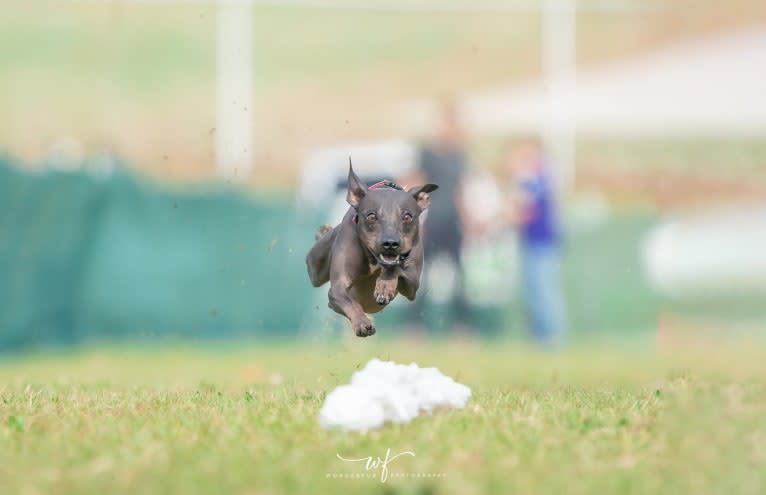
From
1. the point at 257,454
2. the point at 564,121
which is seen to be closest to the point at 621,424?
the point at 257,454

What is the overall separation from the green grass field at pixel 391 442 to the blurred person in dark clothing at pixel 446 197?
667cm

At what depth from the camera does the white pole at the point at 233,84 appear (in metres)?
17.0

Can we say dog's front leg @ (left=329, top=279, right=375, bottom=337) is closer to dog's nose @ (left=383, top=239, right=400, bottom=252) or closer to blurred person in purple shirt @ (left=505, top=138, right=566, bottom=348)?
dog's nose @ (left=383, top=239, right=400, bottom=252)

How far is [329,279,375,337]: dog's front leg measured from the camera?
6.34 metres

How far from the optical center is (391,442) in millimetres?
5148

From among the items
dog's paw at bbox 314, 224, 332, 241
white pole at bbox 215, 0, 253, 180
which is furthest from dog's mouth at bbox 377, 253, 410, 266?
white pole at bbox 215, 0, 253, 180

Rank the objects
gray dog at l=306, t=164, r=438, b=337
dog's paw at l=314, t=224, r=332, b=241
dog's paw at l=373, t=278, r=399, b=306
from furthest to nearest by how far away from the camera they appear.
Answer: dog's paw at l=314, t=224, r=332, b=241 < dog's paw at l=373, t=278, r=399, b=306 < gray dog at l=306, t=164, r=438, b=337

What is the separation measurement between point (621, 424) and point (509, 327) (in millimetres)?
9711

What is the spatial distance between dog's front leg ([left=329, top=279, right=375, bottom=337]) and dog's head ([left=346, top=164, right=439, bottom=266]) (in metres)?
0.25

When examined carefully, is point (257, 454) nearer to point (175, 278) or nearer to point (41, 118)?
point (175, 278)

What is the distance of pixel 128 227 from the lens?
14398 mm

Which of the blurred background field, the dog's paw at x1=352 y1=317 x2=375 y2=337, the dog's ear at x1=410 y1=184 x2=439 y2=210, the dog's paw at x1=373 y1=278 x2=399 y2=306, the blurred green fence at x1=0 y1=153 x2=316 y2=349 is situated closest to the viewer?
the dog's paw at x1=352 y1=317 x2=375 y2=337

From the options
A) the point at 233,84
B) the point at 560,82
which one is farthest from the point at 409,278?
the point at 560,82

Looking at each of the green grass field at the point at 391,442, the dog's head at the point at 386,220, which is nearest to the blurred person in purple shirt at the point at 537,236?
the green grass field at the point at 391,442
